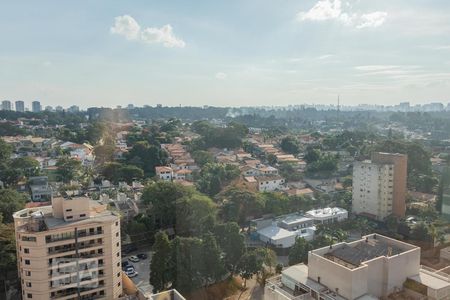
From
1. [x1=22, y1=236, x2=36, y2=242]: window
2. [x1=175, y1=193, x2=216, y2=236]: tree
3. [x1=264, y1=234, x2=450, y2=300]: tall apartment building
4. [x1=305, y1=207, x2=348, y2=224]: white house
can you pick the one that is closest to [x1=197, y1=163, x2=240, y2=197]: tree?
[x1=175, y1=193, x2=216, y2=236]: tree

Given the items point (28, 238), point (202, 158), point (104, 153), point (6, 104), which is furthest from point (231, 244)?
point (6, 104)

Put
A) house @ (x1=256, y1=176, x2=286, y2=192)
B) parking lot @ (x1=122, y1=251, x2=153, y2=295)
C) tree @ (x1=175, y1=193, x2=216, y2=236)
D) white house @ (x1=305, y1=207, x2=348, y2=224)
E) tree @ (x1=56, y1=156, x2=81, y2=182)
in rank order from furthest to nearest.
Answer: tree @ (x1=56, y1=156, x2=81, y2=182) < house @ (x1=256, y1=176, x2=286, y2=192) < white house @ (x1=305, y1=207, x2=348, y2=224) < tree @ (x1=175, y1=193, x2=216, y2=236) < parking lot @ (x1=122, y1=251, x2=153, y2=295)

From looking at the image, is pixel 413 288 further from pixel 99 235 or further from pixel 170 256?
pixel 99 235

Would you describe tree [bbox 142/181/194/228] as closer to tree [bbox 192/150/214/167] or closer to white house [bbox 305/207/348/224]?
white house [bbox 305/207/348/224]

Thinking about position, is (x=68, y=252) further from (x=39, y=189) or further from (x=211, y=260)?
(x=39, y=189)

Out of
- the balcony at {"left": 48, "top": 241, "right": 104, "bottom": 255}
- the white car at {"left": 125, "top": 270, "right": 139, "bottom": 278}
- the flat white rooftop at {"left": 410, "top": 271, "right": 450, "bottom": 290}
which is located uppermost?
the flat white rooftop at {"left": 410, "top": 271, "right": 450, "bottom": 290}

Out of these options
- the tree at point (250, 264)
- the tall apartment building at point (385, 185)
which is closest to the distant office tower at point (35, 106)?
the tall apartment building at point (385, 185)

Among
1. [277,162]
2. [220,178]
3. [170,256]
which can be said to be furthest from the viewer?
[277,162]

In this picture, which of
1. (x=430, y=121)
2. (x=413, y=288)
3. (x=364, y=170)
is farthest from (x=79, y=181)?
(x=430, y=121)
